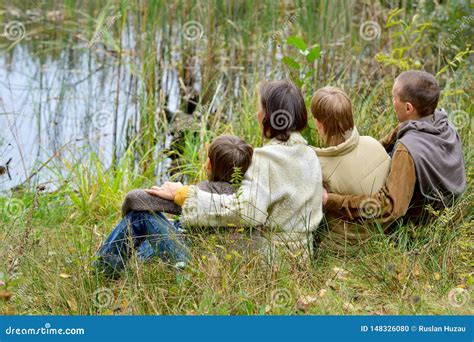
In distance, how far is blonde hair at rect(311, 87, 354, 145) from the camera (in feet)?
11.0

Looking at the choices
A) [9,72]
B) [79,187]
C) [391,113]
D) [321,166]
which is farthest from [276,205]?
[9,72]

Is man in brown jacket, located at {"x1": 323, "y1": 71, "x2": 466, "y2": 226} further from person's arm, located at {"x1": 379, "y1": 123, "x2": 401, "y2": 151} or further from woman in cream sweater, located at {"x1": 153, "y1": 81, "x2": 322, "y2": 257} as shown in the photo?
woman in cream sweater, located at {"x1": 153, "y1": 81, "x2": 322, "y2": 257}

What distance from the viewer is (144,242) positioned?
3232 millimetres

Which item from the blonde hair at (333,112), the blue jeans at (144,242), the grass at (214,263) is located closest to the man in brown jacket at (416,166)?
the grass at (214,263)

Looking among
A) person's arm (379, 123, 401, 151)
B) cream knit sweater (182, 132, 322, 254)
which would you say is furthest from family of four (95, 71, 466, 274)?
person's arm (379, 123, 401, 151)

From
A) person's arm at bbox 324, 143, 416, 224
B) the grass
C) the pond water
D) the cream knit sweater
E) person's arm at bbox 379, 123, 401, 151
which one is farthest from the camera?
the pond water

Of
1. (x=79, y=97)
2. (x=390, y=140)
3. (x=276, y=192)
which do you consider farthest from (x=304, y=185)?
(x=79, y=97)

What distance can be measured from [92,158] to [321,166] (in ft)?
6.57

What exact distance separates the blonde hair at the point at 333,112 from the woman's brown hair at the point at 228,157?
0.37 meters

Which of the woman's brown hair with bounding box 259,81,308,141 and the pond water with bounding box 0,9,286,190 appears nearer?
the woman's brown hair with bounding box 259,81,308,141

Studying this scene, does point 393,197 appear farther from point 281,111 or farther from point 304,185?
point 281,111

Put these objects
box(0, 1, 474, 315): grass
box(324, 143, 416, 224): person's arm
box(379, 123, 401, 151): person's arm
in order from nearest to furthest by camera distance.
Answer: box(0, 1, 474, 315): grass < box(324, 143, 416, 224): person's arm < box(379, 123, 401, 151): person's arm

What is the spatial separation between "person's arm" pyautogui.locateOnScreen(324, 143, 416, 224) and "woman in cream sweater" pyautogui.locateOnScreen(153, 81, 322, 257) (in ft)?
0.53

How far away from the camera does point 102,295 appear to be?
2990mm
